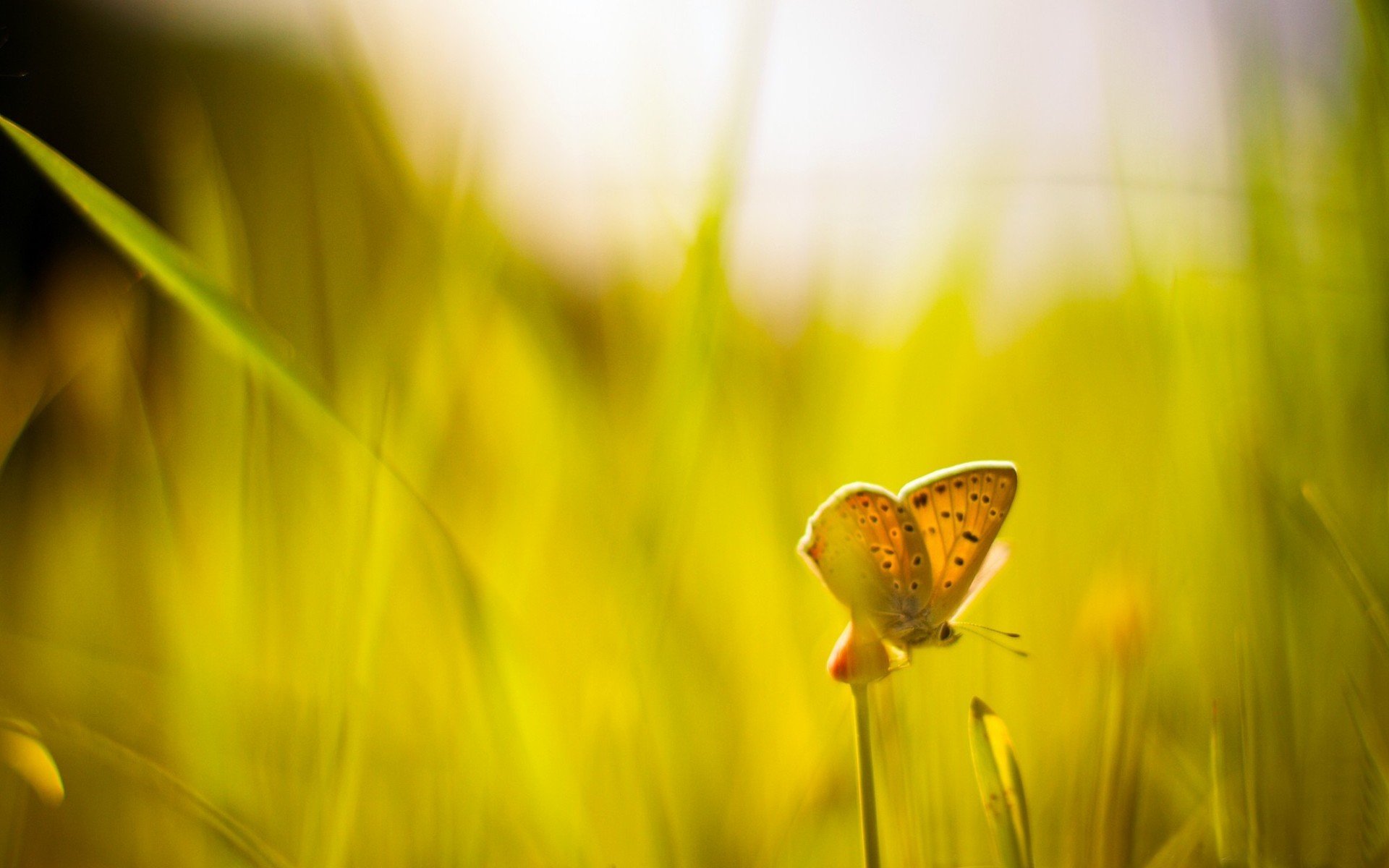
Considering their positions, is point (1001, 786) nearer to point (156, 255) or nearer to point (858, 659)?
point (858, 659)

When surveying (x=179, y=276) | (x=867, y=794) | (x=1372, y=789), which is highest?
(x=179, y=276)

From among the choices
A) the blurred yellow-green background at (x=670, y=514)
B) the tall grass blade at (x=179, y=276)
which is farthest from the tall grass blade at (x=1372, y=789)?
the tall grass blade at (x=179, y=276)

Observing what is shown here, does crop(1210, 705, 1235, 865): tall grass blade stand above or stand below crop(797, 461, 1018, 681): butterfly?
below

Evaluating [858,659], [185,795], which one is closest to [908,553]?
[858,659]

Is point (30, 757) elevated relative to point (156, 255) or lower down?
lower down

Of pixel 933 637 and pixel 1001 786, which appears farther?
pixel 933 637

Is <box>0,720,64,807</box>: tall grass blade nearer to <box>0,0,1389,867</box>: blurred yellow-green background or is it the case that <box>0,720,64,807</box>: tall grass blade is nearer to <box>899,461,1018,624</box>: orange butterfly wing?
<box>0,0,1389,867</box>: blurred yellow-green background

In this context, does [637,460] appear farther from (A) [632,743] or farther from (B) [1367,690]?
(B) [1367,690]

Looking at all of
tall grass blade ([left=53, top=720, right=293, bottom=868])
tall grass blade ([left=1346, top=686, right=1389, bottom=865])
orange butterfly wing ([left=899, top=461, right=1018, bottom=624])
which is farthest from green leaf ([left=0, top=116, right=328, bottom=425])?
tall grass blade ([left=1346, top=686, right=1389, bottom=865])

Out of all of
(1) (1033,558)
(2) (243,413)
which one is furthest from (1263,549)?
(2) (243,413)
